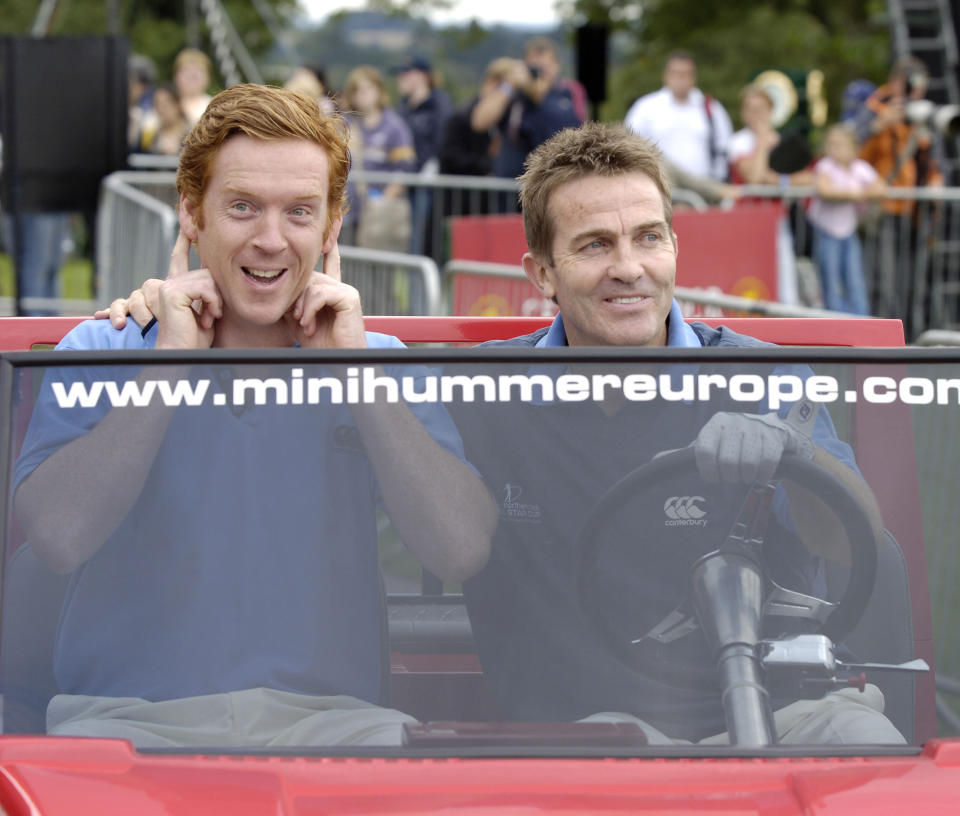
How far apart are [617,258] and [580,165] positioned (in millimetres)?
204

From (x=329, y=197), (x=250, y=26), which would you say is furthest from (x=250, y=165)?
(x=250, y=26)

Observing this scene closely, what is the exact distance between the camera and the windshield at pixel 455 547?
79.0 inches

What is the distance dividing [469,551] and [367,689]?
235mm

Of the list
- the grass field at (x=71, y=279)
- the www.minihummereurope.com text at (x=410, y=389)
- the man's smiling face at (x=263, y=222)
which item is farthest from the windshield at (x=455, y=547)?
the grass field at (x=71, y=279)

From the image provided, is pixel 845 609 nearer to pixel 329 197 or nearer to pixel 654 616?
pixel 654 616

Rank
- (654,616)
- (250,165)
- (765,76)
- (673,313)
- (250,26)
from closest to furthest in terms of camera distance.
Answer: (654,616)
(250,165)
(673,313)
(765,76)
(250,26)

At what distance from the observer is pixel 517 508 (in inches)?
80.4

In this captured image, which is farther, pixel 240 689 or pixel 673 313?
pixel 673 313

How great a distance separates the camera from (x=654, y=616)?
201 cm

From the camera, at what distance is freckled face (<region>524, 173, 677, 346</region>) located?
2.91 m

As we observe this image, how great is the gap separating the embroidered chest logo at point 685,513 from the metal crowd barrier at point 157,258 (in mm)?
4376

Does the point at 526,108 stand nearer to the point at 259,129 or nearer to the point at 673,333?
the point at 673,333

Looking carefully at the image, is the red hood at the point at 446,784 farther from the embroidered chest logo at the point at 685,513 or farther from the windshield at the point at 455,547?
the embroidered chest logo at the point at 685,513

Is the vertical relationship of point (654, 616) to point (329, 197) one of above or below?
below
